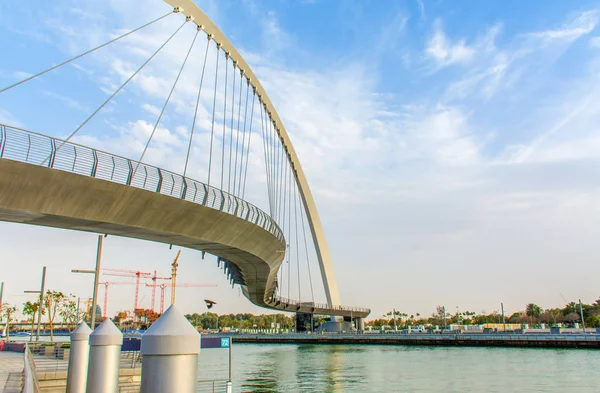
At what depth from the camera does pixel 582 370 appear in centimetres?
3306

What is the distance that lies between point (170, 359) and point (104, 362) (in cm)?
507

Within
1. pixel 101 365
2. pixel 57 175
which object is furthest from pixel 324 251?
pixel 101 365

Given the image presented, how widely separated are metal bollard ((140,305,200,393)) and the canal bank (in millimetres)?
62382

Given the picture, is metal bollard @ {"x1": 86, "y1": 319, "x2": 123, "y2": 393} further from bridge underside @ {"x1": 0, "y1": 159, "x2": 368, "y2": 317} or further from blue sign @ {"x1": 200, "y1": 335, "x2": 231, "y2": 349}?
bridge underside @ {"x1": 0, "y1": 159, "x2": 368, "y2": 317}

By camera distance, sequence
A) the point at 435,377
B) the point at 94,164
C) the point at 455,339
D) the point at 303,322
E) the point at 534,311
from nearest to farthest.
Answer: the point at 94,164 < the point at 435,377 < the point at 455,339 < the point at 303,322 < the point at 534,311

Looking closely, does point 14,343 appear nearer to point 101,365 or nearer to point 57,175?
point 57,175

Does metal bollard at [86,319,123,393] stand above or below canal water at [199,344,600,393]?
above

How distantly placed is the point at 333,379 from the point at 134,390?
1648 cm

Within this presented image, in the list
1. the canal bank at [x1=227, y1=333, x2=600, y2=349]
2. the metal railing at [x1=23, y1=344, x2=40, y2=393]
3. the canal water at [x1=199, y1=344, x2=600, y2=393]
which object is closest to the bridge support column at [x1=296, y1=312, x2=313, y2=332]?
the canal bank at [x1=227, y1=333, x2=600, y2=349]

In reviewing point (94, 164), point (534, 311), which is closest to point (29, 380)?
point (94, 164)

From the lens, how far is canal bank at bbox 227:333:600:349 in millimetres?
57603

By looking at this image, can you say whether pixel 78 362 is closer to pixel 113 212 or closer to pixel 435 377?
pixel 113 212

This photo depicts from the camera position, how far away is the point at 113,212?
19.1 metres

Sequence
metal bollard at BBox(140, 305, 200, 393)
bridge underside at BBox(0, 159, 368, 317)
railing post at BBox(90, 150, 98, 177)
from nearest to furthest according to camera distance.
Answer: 1. metal bollard at BBox(140, 305, 200, 393)
2. bridge underside at BBox(0, 159, 368, 317)
3. railing post at BBox(90, 150, 98, 177)
